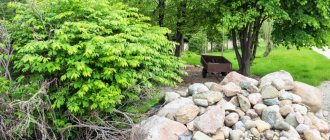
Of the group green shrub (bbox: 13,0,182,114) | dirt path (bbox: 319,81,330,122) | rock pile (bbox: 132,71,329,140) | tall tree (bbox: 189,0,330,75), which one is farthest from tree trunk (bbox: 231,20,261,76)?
green shrub (bbox: 13,0,182,114)

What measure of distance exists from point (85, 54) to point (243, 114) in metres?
2.91

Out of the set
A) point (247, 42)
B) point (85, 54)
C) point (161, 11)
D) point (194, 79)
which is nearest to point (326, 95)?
point (247, 42)

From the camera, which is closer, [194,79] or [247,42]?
[247,42]

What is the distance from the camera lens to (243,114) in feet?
19.8

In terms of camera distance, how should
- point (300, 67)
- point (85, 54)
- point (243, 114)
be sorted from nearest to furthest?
1. point (85, 54)
2. point (243, 114)
3. point (300, 67)

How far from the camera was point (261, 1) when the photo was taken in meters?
9.72

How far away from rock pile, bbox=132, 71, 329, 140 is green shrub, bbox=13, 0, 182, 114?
770 mm

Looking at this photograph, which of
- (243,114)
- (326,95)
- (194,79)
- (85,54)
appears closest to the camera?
(85,54)

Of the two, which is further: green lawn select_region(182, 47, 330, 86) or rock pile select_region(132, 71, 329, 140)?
green lawn select_region(182, 47, 330, 86)

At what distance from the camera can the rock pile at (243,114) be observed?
18.3 feet

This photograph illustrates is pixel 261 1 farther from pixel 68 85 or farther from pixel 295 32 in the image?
pixel 68 85

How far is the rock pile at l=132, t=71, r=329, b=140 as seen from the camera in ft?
18.3

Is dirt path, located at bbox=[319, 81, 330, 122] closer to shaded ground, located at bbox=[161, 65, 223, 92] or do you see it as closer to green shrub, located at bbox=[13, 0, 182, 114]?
shaded ground, located at bbox=[161, 65, 223, 92]

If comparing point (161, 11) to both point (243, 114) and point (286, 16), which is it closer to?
point (286, 16)
